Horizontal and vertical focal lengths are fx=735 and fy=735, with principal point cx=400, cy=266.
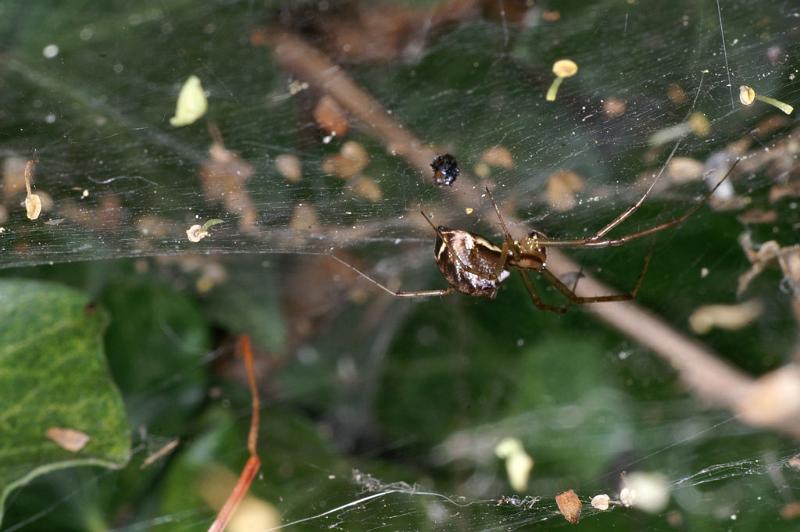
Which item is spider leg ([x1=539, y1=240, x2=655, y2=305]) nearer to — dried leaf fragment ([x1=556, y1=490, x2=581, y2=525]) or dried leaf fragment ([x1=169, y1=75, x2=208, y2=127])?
dried leaf fragment ([x1=556, y1=490, x2=581, y2=525])

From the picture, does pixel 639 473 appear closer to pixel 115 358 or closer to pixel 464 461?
pixel 464 461

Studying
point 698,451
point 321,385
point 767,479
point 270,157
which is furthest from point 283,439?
point 767,479

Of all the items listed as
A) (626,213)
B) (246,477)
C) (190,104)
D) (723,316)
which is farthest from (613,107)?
(246,477)

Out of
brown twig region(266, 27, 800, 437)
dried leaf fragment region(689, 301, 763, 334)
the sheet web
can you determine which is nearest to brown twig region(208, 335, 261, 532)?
the sheet web

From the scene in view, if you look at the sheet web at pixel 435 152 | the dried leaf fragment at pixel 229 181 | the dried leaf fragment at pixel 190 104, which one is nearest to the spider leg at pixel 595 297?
the sheet web at pixel 435 152

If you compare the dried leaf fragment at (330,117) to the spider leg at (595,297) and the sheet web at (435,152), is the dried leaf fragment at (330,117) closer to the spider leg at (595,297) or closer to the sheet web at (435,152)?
the sheet web at (435,152)
